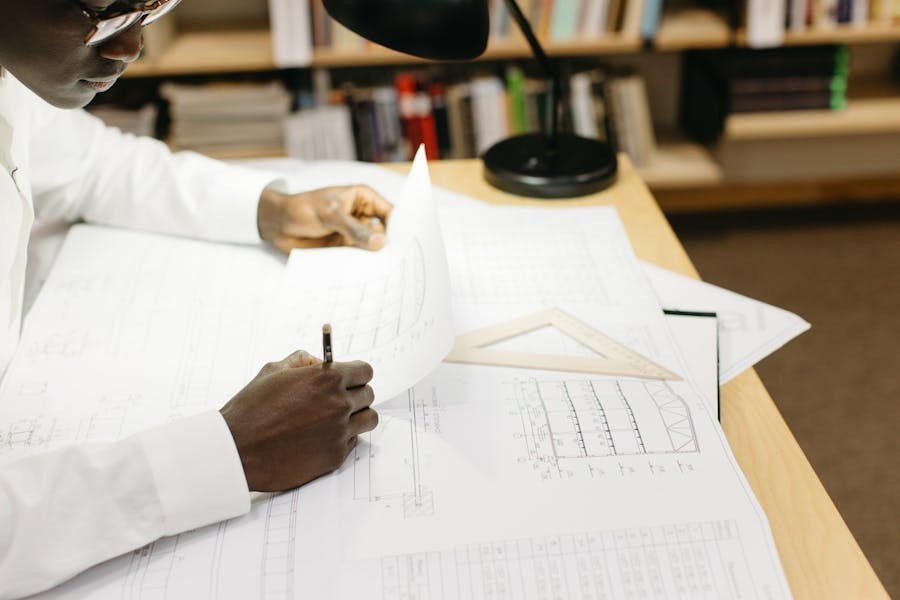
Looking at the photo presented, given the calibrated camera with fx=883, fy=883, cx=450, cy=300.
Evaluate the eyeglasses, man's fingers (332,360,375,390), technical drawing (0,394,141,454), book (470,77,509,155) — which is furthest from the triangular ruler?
book (470,77,509,155)

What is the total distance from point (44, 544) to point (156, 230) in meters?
0.63

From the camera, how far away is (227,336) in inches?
38.9

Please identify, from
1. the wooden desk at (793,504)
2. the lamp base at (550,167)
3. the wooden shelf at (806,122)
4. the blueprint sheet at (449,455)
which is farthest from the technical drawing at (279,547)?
the wooden shelf at (806,122)

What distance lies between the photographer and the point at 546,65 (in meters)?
1.33

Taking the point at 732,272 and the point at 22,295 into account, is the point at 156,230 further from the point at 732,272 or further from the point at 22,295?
the point at 732,272

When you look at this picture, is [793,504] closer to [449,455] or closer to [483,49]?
[449,455]

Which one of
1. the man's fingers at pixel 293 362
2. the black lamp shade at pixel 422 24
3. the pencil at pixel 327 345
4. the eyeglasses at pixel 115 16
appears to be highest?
the eyeglasses at pixel 115 16

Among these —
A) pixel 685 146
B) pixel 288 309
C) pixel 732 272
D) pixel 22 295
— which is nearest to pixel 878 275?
pixel 732 272

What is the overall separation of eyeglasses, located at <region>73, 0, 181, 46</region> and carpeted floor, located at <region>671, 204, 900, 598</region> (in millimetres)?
1534

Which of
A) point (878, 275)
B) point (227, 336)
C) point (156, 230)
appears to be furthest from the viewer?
point (878, 275)

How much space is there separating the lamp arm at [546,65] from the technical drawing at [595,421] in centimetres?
59

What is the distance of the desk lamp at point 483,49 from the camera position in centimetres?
96

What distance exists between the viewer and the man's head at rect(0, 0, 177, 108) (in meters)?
0.79

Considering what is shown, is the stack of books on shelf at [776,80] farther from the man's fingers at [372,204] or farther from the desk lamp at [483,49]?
the man's fingers at [372,204]
